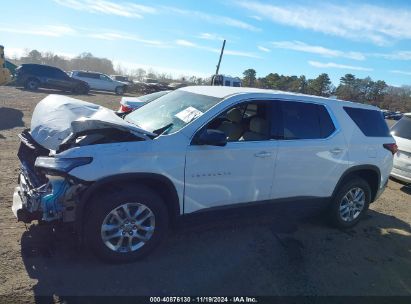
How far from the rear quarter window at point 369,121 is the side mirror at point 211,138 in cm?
236

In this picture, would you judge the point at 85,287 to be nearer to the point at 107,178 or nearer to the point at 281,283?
the point at 107,178

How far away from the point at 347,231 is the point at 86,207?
387 centimetres

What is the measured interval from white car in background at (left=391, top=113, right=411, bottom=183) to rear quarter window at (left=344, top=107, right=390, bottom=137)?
2667 mm

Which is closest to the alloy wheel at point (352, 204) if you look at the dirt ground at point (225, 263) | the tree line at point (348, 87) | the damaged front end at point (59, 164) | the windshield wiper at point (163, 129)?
the dirt ground at point (225, 263)

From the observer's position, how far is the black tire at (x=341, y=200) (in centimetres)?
517

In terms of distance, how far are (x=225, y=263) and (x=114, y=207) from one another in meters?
1.42

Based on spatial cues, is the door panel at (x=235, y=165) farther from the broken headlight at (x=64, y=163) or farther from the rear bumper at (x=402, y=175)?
the rear bumper at (x=402, y=175)

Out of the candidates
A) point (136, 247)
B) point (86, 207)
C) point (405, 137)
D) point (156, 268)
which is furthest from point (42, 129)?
point (405, 137)

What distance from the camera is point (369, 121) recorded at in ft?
17.8

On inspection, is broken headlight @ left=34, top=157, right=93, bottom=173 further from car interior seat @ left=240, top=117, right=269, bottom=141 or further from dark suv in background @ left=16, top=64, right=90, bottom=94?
dark suv in background @ left=16, top=64, right=90, bottom=94

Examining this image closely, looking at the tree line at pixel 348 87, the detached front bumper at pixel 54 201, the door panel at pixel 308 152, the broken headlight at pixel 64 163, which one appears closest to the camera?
the broken headlight at pixel 64 163

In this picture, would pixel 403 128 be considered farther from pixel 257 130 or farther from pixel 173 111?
pixel 173 111

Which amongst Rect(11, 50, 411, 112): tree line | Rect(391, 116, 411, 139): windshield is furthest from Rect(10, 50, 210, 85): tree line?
Rect(391, 116, 411, 139): windshield

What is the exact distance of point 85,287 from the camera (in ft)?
10.8
